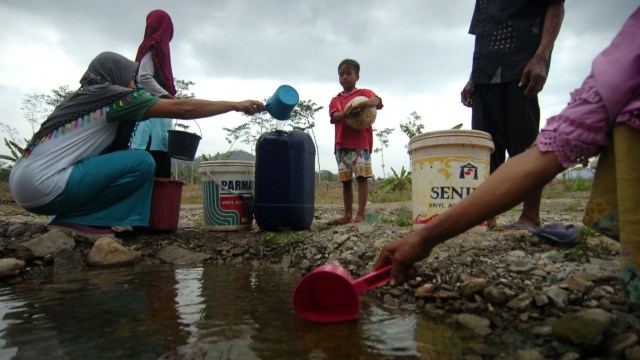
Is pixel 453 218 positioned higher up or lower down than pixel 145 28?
lower down

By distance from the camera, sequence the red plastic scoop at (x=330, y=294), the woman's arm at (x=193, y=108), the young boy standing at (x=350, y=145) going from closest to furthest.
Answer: the red plastic scoop at (x=330, y=294)
the woman's arm at (x=193, y=108)
the young boy standing at (x=350, y=145)

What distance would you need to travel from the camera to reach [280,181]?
3332 millimetres

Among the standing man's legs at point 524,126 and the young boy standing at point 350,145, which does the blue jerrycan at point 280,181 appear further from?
the standing man's legs at point 524,126

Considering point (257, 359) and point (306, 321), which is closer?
point (257, 359)

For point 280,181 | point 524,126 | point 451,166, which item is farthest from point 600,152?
point 280,181

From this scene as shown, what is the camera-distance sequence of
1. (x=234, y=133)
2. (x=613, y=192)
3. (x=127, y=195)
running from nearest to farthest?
(x=613, y=192)
(x=127, y=195)
(x=234, y=133)

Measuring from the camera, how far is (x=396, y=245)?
129 cm

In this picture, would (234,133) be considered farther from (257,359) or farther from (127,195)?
(257,359)

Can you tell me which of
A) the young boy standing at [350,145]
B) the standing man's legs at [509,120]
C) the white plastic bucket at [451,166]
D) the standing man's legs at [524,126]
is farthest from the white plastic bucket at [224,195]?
the standing man's legs at [524,126]

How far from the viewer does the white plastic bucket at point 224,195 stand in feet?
11.8

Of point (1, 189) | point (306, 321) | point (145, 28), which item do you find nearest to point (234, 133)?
point (1, 189)

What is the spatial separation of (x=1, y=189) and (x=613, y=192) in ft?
40.8

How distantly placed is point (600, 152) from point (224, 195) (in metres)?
3.02

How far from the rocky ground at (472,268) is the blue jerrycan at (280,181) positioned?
17 cm
